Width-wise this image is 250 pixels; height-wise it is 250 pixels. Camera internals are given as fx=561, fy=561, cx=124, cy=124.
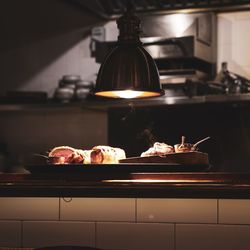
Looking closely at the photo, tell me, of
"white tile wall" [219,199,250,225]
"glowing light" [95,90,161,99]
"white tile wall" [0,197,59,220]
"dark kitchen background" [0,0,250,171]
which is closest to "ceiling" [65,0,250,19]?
"dark kitchen background" [0,0,250,171]

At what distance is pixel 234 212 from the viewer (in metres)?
2.25

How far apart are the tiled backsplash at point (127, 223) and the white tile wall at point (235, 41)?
7.47 ft

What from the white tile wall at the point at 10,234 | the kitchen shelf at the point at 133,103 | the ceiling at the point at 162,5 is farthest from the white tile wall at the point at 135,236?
the ceiling at the point at 162,5

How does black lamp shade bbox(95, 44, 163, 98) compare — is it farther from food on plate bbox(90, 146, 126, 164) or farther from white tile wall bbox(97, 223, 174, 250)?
white tile wall bbox(97, 223, 174, 250)

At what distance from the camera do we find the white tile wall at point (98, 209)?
92.4 inches

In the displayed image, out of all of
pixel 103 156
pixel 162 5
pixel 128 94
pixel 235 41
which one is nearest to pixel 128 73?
pixel 128 94

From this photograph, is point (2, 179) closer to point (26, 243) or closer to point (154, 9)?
point (26, 243)

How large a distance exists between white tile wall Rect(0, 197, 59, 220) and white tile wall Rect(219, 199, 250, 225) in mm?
709

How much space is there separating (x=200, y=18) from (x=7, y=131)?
6.50ft

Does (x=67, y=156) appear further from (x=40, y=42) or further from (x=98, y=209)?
(x=40, y=42)

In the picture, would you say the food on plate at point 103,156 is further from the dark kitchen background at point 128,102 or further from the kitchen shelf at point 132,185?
the dark kitchen background at point 128,102

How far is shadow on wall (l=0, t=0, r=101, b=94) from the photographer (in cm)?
491

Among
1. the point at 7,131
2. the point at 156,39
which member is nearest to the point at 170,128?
the point at 156,39

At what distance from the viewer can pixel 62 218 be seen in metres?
2.42
